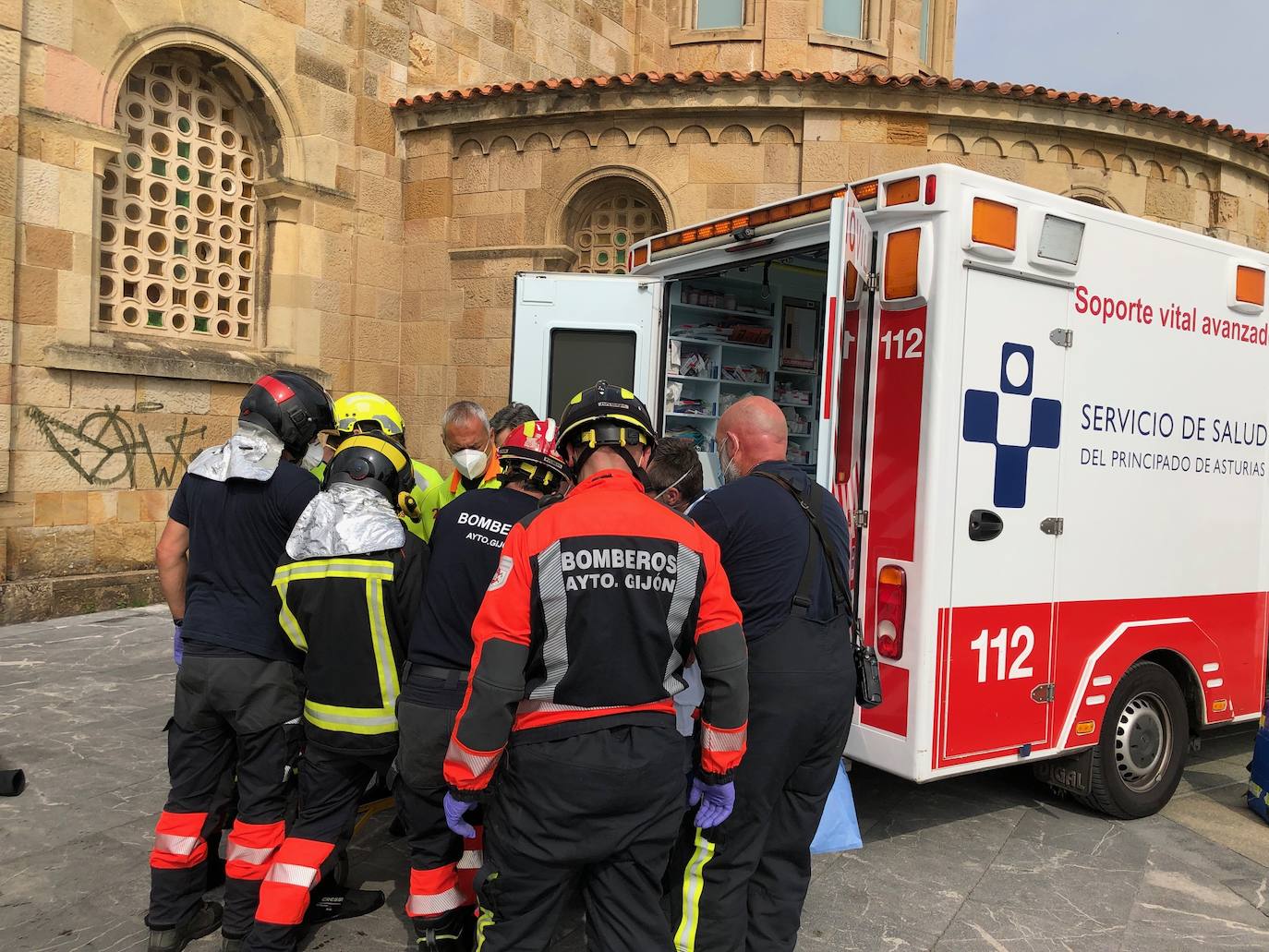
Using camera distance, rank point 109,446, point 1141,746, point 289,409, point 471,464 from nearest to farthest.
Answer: point 289,409
point 1141,746
point 471,464
point 109,446

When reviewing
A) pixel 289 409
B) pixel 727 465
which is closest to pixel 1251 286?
pixel 727 465

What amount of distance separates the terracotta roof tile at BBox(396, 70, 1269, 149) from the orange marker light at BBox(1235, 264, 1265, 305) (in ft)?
18.9

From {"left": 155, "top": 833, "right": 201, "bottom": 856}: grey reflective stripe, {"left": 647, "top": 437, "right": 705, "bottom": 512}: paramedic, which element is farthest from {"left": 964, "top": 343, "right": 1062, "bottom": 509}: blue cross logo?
{"left": 155, "top": 833, "right": 201, "bottom": 856}: grey reflective stripe

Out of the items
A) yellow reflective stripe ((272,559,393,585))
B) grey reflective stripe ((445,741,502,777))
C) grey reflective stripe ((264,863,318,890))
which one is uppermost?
yellow reflective stripe ((272,559,393,585))

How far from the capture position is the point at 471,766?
2455 millimetres

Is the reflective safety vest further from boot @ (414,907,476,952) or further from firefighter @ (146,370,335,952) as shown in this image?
boot @ (414,907,476,952)

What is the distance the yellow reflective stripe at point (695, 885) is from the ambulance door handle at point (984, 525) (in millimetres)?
1753

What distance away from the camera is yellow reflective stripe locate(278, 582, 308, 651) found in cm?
319

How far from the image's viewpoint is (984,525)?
407cm

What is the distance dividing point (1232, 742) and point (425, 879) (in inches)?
220

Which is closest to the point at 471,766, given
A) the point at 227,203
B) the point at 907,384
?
the point at 907,384

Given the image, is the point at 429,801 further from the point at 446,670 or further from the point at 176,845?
the point at 176,845

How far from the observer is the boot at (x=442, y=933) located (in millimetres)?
3252

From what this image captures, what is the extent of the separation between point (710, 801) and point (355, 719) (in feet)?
3.86
